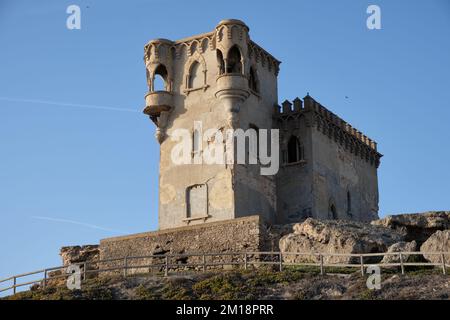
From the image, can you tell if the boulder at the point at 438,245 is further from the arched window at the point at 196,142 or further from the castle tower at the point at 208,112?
the arched window at the point at 196,142

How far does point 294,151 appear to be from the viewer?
5622 cm

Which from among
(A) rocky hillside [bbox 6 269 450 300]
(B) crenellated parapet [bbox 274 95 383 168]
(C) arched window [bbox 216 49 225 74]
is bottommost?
(A) rocky hillside [bbox 6 269 450 300]

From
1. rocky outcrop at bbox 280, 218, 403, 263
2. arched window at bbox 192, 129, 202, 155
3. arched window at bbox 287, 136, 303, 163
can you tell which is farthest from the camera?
arched window at bbox 287, 136, 303, 163

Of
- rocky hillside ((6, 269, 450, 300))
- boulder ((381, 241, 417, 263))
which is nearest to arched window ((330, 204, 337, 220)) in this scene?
boulder ((381, 241, 417, 263))

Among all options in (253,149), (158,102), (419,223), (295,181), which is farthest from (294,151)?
(419,223)

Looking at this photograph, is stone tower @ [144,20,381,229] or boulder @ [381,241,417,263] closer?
boulder @ [381,241,417,263]

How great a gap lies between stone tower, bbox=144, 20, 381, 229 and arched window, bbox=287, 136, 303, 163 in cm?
6

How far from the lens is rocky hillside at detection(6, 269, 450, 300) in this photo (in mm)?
34562

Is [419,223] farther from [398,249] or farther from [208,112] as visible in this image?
[208,112]

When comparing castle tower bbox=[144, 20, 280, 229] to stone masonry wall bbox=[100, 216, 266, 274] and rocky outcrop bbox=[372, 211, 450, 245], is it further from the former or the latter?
rocky outcrop bbox=[372, 211, 450, 245]

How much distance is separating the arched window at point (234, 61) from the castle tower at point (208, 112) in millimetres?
58

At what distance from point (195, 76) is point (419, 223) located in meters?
16.2

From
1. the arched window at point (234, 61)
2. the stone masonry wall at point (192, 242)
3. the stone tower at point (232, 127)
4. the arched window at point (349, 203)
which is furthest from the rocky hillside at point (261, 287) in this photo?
the arched window at point (349, 203)
